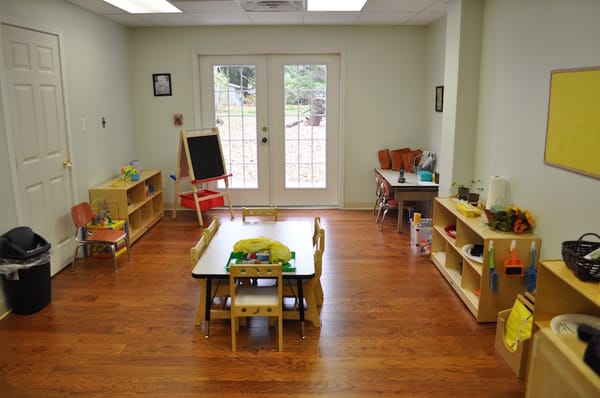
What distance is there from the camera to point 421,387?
2.76 metres

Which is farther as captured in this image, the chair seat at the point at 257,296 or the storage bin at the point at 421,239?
the storage bin at the point at 421,239

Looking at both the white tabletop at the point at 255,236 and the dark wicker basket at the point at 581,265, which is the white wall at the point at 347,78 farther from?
the dark wicker basket at the point at 581,265

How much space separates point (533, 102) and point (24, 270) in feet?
13.0

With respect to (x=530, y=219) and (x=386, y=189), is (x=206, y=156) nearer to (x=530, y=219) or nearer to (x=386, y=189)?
(x=386, y=189)

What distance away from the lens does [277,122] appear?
6684 millimetres

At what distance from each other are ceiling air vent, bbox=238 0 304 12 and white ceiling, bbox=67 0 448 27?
0.01 m

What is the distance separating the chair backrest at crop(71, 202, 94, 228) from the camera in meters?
4.53

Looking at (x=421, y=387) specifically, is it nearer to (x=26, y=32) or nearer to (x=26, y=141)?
(x=26, y=141)

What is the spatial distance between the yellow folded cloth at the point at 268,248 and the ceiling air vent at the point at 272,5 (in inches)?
109

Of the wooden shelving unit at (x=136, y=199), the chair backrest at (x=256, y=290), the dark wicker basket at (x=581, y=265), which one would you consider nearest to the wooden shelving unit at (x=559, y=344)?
the dark wicker basket at (x=581, y=265)

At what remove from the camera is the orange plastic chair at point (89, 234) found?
14.9ft

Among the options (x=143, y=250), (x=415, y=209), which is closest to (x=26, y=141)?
(x=143, y=250)

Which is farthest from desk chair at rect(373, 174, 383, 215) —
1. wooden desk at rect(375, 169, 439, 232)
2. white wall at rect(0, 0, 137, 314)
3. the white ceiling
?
white wall at rect(0, 0, 137, 314)

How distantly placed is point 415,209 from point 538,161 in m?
3.20
